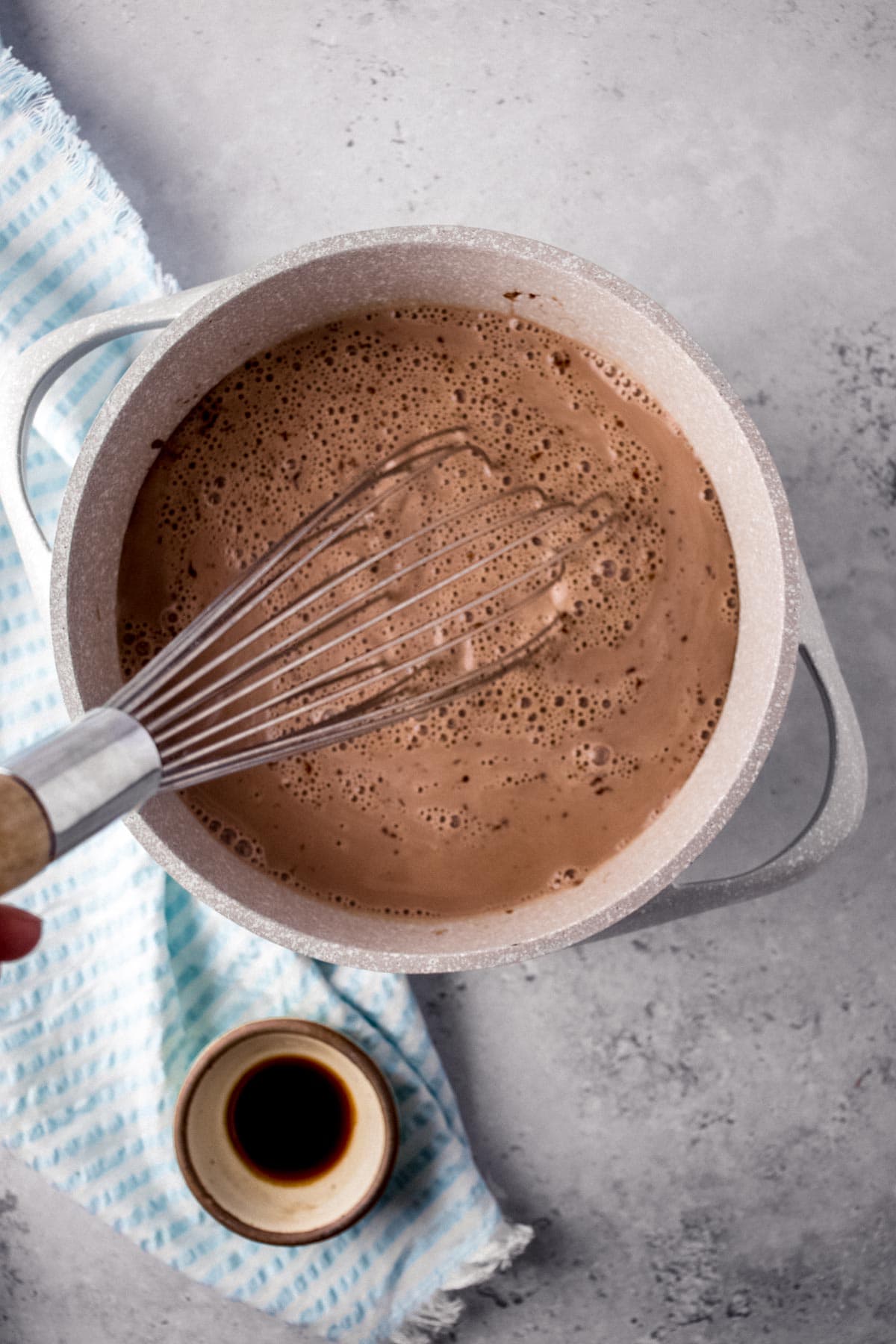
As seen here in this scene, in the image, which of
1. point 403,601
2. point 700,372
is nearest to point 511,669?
point 403,601

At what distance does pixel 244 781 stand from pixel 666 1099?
1.55 feet

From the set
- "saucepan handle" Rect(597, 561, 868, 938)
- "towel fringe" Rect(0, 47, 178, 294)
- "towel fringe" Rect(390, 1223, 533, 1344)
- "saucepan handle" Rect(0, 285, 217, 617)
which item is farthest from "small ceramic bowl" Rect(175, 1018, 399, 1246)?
"towel fringe" Rect(0, 47, 178, 294)

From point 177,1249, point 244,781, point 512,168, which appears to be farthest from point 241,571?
point 177,1249

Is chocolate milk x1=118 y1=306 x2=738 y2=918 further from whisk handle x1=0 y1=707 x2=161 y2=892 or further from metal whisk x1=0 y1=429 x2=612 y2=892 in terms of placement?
whisk handle x1=0 y1=707 x2=161 y2=892

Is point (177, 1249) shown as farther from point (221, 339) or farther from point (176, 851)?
point (221, 339)

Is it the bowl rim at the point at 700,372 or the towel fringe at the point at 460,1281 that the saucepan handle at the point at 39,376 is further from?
the towel fringe at the point at 460,1281

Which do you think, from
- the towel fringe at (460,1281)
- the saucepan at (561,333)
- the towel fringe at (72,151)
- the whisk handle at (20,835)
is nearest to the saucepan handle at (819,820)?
the saucepan at (561,333)

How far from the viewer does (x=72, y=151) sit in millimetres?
912

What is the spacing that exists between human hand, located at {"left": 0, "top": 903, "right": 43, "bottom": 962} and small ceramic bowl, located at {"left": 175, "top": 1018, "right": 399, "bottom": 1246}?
291mm

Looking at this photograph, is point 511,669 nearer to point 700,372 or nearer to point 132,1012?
point 700,372

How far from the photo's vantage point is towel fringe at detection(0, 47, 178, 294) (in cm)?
91

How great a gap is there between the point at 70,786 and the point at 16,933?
214mm

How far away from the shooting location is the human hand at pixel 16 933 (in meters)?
0.61

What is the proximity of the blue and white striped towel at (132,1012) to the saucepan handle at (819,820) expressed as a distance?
0.90 ft
